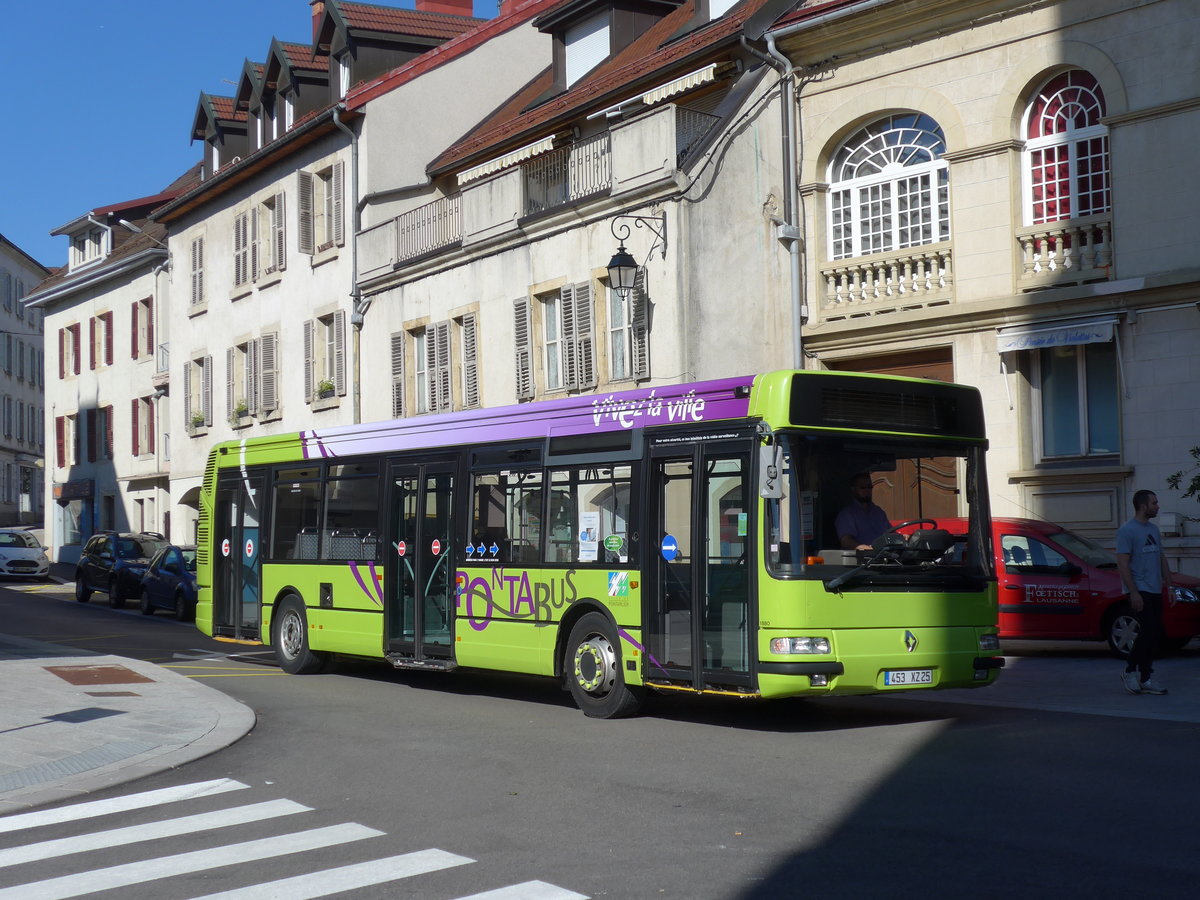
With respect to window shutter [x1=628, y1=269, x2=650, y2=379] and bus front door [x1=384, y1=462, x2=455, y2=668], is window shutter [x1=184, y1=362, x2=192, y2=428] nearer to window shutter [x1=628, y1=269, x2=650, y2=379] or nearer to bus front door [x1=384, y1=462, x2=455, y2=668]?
window shutter [x1=628, y1=269, x2=650, y2=379]

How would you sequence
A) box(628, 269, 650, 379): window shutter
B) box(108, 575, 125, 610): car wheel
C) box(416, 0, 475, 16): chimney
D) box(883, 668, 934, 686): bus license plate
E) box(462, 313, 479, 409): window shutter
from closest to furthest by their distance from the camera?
box(883, 668, 934, 686): bus license plate, box(628, 269, 650, 379): window shutter, box(462, 313, 479, 409): window shutter, box(108, 575, 125, 610): car wheel, box(416, 0, 475, 16): chimney

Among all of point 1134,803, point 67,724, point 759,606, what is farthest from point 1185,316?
point 67,724

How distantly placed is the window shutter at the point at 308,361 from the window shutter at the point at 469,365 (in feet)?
22.4

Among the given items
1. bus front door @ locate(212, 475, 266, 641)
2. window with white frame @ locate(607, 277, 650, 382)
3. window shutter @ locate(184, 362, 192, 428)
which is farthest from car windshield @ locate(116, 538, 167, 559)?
bus front door @ locate(212, 475, 266, 641)

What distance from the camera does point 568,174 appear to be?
1078 inches

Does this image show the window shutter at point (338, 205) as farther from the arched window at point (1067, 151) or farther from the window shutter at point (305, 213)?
the arched window at point (1067, 151)

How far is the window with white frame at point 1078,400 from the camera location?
68.2ft

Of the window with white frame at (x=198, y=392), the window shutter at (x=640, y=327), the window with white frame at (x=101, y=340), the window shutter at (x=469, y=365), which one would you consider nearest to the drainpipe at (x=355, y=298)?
the window shutter at (x=469, y=365)

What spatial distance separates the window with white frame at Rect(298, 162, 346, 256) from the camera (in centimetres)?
3500

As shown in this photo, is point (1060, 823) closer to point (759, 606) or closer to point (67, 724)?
point (759, 606)

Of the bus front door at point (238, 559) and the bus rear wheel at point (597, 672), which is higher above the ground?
the bus front door at point (238, 559)

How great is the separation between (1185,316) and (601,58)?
1425 centimetres

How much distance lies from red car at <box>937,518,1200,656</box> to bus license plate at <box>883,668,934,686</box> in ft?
21.2

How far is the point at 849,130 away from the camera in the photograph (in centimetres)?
2359
